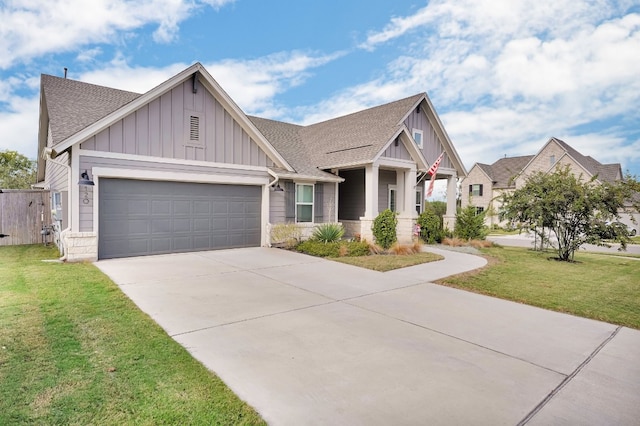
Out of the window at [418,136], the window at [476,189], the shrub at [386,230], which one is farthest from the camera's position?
the window at [476,189]

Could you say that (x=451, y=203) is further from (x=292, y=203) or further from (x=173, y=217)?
(x=173, y=217)

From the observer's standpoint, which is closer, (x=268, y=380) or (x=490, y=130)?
(x=268, y=380)

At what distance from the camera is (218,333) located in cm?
466

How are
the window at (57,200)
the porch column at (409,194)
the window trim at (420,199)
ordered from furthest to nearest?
the window trim at (420,199) → the porch column at (409,194) → the window at (57,200)

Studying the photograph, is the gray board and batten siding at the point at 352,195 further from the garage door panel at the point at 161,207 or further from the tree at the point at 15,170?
the tree at the point at 15,170

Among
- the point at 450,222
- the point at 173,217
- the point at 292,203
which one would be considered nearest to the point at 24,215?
the point at 173,217

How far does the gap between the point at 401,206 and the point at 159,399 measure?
1398cm

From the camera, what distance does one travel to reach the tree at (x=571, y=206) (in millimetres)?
11273

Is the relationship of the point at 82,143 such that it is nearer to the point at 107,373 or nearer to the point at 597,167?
the point at 107,373

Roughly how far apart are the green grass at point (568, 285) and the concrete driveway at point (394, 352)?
0.62 metres

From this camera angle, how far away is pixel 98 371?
3.48 meters

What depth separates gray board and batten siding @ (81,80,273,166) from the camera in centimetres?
1012

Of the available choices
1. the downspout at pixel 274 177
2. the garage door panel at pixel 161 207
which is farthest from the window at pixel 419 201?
the garage door panel at pixel 161 207

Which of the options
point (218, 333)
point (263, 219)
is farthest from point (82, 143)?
point (218, 333)
